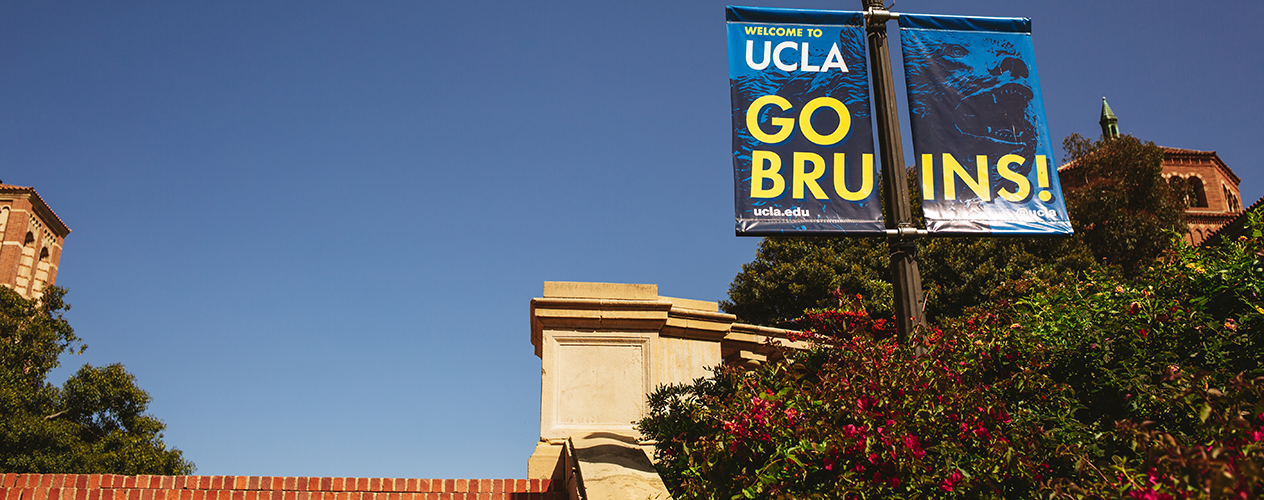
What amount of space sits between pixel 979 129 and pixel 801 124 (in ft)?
4.77

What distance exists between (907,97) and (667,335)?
154 inches

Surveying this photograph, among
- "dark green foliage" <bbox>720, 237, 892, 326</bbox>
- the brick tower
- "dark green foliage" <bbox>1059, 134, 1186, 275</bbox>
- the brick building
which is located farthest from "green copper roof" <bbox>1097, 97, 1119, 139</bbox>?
the brick tower

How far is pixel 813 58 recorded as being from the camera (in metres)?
6.58

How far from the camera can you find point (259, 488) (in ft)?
24.2

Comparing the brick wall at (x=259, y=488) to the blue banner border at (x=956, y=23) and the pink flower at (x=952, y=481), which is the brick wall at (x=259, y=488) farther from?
the blue banner border at (x=956, y=23)

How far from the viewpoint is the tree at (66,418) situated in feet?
82.8

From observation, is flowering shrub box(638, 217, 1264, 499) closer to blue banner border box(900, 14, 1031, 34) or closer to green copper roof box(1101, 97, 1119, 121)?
blue banner border box(900, 14, 1031, 34)

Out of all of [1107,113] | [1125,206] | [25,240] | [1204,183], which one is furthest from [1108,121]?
[25,240]

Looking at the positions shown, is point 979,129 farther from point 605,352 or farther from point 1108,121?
point 1108,121

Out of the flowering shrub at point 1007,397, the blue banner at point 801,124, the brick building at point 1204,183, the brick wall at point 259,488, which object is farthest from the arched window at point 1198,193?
the brick wall at point 259,488

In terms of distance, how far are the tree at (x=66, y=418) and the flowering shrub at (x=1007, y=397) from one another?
27.8 metres

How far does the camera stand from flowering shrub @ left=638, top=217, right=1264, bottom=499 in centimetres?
398

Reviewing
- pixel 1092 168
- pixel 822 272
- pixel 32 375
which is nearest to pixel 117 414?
pixel 32 375

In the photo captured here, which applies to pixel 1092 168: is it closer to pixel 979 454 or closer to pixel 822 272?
pixel 822 272
